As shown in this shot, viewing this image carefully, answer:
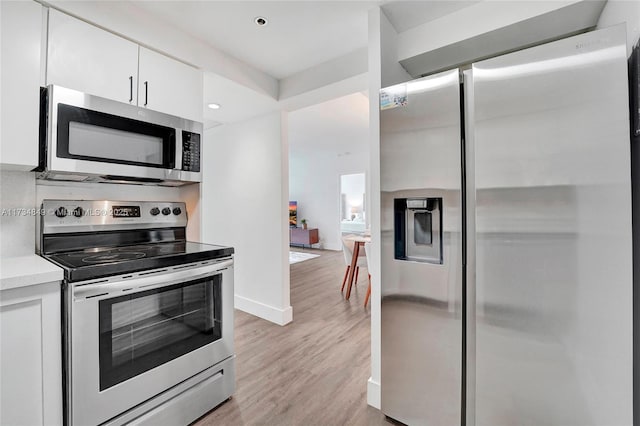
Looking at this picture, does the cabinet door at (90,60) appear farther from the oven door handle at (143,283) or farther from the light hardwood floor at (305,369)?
the light hardwood floor at (305,369)

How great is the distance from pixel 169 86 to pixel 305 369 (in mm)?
2287

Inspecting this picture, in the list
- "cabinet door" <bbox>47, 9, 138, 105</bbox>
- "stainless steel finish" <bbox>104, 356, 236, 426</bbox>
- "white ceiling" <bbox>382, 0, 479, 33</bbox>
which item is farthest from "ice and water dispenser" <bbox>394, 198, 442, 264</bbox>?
"cabinet door" <bbox>47, 9, 138, 105</bbox>

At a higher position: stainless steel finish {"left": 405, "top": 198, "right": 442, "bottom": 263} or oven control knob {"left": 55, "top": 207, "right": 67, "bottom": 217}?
oven control knob {"left": 55, "top": 207, "right": 67, "bottom": 217}

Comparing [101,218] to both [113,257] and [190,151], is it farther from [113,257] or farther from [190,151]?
[190,151]

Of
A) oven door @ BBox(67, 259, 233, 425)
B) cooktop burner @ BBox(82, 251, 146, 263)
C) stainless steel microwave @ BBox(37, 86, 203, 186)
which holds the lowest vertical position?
oven door @ BBox(67, 259, 233, 425)

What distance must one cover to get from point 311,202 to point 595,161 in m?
7.73

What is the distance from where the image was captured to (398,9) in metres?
1.77

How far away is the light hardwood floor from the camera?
1677 mm

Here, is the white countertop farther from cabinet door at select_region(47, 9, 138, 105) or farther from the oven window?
cabinet door at select_region(47, 9, 138, 105)

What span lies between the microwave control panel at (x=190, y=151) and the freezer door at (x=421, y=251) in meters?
1.30

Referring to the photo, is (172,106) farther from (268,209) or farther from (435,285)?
(435,285)

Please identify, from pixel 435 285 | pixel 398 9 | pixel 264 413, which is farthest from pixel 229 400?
pixel 398 9

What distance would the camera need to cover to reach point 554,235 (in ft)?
3.71

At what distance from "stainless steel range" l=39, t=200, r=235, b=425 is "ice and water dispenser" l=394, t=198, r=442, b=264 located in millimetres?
1086
